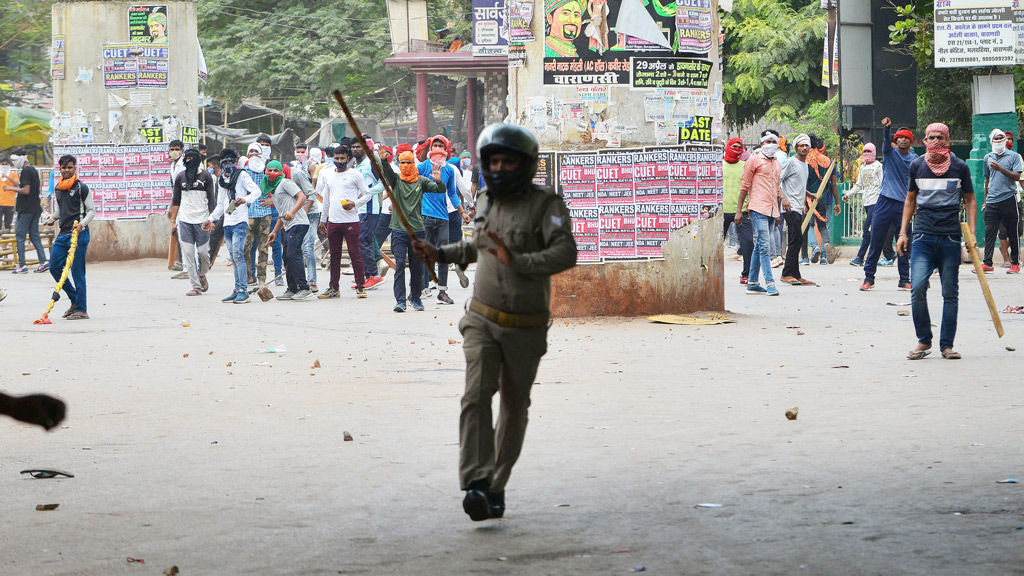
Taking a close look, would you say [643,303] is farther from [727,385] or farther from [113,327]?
[113,327]

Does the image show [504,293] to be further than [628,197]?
No

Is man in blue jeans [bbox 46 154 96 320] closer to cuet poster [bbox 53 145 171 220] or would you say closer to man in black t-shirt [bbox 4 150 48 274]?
man in black t-shirt [bbox 4 150 48 274]

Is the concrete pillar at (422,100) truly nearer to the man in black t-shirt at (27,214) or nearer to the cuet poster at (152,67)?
the cuet poster at (152,67)

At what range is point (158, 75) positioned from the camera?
2200 cm

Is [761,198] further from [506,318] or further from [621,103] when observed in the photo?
[506,318]

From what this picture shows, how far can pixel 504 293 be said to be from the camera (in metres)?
4.98

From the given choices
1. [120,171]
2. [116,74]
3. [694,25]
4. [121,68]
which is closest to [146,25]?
[121,68]

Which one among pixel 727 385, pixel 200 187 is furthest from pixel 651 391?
pixel 200 187

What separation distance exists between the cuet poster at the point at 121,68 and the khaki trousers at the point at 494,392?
18.3 metres

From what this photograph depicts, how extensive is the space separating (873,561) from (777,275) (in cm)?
1365

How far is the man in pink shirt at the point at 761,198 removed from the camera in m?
15.1

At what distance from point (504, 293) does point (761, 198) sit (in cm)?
1072

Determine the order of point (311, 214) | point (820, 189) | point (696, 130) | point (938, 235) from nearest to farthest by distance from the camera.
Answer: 1. point (938, 235)
2. point (696, 130)
3. point (311, 214)
4. point (820, 189)

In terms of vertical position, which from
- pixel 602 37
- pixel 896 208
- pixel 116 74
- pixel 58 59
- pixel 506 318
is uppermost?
pixel 58 59
